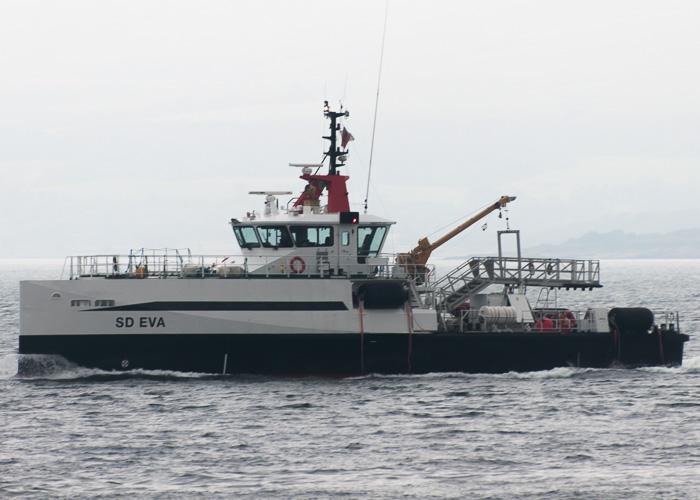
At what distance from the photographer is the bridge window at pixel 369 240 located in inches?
1084

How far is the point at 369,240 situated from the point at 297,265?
2.36 metres

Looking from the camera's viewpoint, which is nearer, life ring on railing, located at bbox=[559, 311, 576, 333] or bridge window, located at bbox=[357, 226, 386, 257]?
bridge window, located at bbox=[357, 226, 386, 257]

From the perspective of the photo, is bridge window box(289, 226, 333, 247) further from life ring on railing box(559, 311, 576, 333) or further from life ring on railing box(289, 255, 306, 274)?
life ring on railing box(559, 311, 576, 333)

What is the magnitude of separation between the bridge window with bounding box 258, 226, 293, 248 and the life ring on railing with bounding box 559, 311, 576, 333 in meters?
8.12

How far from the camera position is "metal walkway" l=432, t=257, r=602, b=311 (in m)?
29.1

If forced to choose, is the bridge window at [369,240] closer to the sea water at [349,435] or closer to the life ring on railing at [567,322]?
the sea water at [349,435]

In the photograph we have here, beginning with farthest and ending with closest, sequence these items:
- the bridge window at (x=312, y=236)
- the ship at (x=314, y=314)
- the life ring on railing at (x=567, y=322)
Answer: the life ring on railing at (x=567, y=322), the bridge window at (x=312, y=236), the ship at (x=314, y=314)

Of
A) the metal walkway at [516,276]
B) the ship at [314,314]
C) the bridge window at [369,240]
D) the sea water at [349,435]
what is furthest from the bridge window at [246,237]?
the metal walkway at [516,276]

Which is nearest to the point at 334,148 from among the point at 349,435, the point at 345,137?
the point at 345,137

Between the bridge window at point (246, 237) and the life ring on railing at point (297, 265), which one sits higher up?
the bridge window at point (246, 237)

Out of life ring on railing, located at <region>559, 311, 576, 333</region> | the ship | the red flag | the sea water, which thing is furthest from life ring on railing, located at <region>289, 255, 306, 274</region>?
life ring on railing, located at <region>559, 311, 576, 333</region>

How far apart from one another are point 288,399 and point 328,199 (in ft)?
21.6

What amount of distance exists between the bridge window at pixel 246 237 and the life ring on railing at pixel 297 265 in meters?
1.39

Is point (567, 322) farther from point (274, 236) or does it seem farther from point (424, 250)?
point (274, 236)
